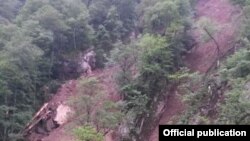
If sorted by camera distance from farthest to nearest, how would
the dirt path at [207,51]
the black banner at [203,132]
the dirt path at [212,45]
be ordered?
the dirt path at [212,45]
the dirt path at [207,51]
the black banner at [203,132]

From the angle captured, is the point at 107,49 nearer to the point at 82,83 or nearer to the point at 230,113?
the point at 82,83

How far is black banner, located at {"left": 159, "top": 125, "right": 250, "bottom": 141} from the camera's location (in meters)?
15.0

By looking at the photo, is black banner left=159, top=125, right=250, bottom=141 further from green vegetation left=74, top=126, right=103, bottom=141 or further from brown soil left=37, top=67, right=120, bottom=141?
brown soil left=37, top=67, right=120, bottom=141

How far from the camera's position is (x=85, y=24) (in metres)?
42.1

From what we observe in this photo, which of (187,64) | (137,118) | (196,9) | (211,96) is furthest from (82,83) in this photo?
(196,9)

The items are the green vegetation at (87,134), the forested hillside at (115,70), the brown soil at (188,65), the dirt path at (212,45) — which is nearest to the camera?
the green vegetation at (87,134)

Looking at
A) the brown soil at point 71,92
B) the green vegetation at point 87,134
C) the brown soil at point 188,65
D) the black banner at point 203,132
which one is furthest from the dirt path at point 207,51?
the black banner at point 203,132

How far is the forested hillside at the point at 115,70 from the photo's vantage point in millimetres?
26641

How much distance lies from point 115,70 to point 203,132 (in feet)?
67.3

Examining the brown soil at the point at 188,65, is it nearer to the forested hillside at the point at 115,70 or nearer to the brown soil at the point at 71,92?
the brown soil at the point at 71,92

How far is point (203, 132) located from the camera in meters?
15.2

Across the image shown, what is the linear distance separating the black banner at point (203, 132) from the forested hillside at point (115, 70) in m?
4.63

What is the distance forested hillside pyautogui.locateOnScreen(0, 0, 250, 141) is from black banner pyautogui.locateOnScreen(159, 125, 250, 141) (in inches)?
182

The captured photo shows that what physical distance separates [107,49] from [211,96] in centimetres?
1847
